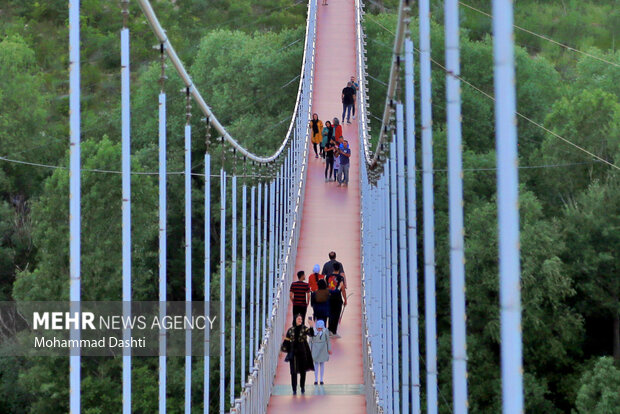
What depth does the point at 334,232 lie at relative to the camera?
2212cm

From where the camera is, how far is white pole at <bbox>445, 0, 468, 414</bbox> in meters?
5.59

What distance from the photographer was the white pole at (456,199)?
5590mm

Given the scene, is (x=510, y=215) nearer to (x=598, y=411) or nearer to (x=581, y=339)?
(x=598, y=411)

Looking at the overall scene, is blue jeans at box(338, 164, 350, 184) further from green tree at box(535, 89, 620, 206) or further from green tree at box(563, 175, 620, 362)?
green tree at box(535, 89, 620, 206)

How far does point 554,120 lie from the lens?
4109 cm

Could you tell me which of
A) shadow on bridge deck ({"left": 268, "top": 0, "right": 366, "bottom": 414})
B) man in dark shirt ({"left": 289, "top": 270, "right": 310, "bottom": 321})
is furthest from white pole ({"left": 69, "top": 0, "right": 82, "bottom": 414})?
man in dark shirt ({"left": 289, "top": 270, "right": 310, "bottom": 321})

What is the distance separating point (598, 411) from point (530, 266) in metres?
5.60

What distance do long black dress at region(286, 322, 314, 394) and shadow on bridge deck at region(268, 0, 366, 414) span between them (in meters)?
0.45

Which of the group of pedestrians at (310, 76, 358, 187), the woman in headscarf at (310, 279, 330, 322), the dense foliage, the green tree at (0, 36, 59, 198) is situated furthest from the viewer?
the green tree at (0, 36, 59, 198)

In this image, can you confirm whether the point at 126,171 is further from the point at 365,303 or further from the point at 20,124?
the point at 20,124

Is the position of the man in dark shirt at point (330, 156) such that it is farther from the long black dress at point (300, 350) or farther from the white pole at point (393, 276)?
the white pole at point (393, 276)

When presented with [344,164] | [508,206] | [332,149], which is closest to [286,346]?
[344,164]

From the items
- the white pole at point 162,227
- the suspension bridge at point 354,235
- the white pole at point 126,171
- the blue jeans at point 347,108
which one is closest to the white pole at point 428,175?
the suspension bridge at point 354,235

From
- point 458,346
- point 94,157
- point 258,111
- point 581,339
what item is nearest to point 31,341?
point 94,157
